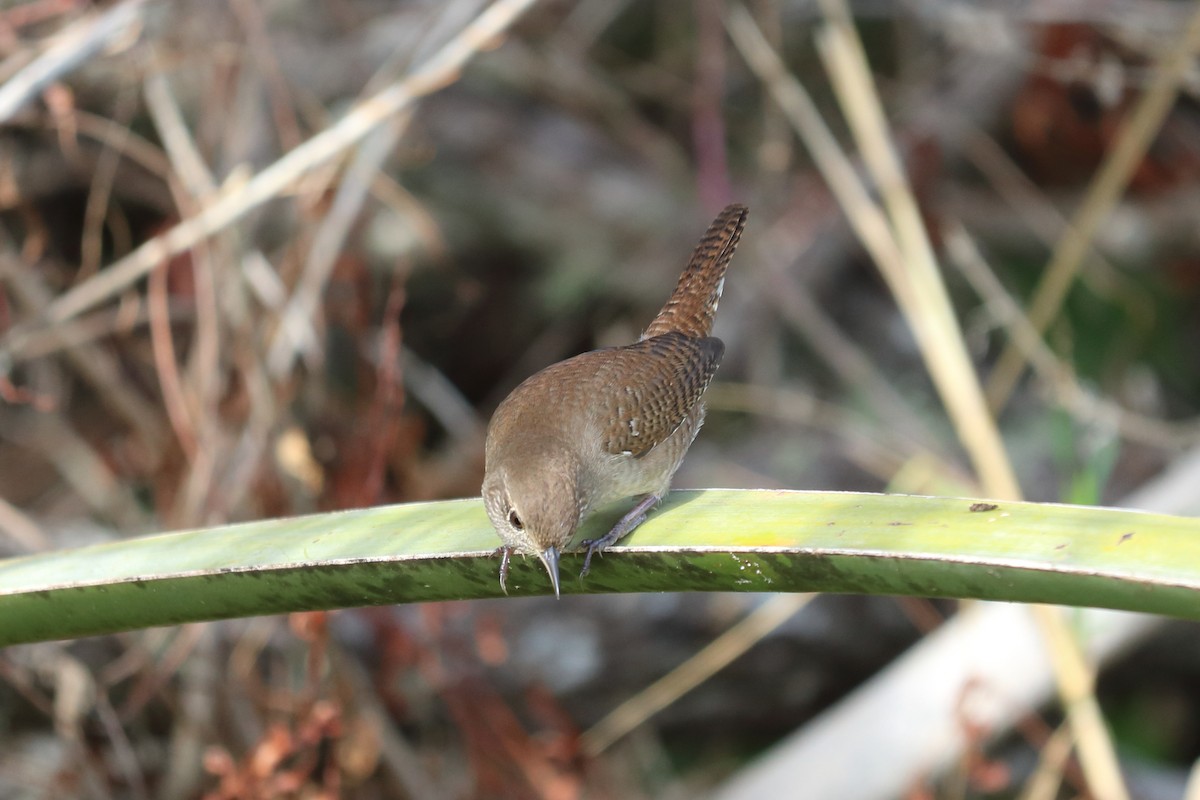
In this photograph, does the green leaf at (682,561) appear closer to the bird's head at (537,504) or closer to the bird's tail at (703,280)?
the bird's head at (537,504)

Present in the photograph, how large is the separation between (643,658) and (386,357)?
5.05 ft

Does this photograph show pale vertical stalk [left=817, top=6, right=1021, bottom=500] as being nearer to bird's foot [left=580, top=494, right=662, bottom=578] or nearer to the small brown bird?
the small brown bird

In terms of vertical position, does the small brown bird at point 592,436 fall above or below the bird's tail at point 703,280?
below

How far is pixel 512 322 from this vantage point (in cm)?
527

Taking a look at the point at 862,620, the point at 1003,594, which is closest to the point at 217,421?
the point at 862,620

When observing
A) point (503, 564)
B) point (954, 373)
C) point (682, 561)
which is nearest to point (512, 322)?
point (954, 373)

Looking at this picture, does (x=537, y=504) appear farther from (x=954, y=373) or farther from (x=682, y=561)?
(x=954, y=373)

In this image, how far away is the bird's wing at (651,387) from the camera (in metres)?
2.37

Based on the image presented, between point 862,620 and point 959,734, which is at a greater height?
point 959,734

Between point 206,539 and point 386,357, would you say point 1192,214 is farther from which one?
point 206,539

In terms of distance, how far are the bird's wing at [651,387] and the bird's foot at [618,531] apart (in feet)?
0.42

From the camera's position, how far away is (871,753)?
9.29ft

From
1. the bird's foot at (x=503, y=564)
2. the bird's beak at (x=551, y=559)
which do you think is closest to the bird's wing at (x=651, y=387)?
the bird's beak at (x=551, y=559)

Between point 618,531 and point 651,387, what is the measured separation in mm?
460
